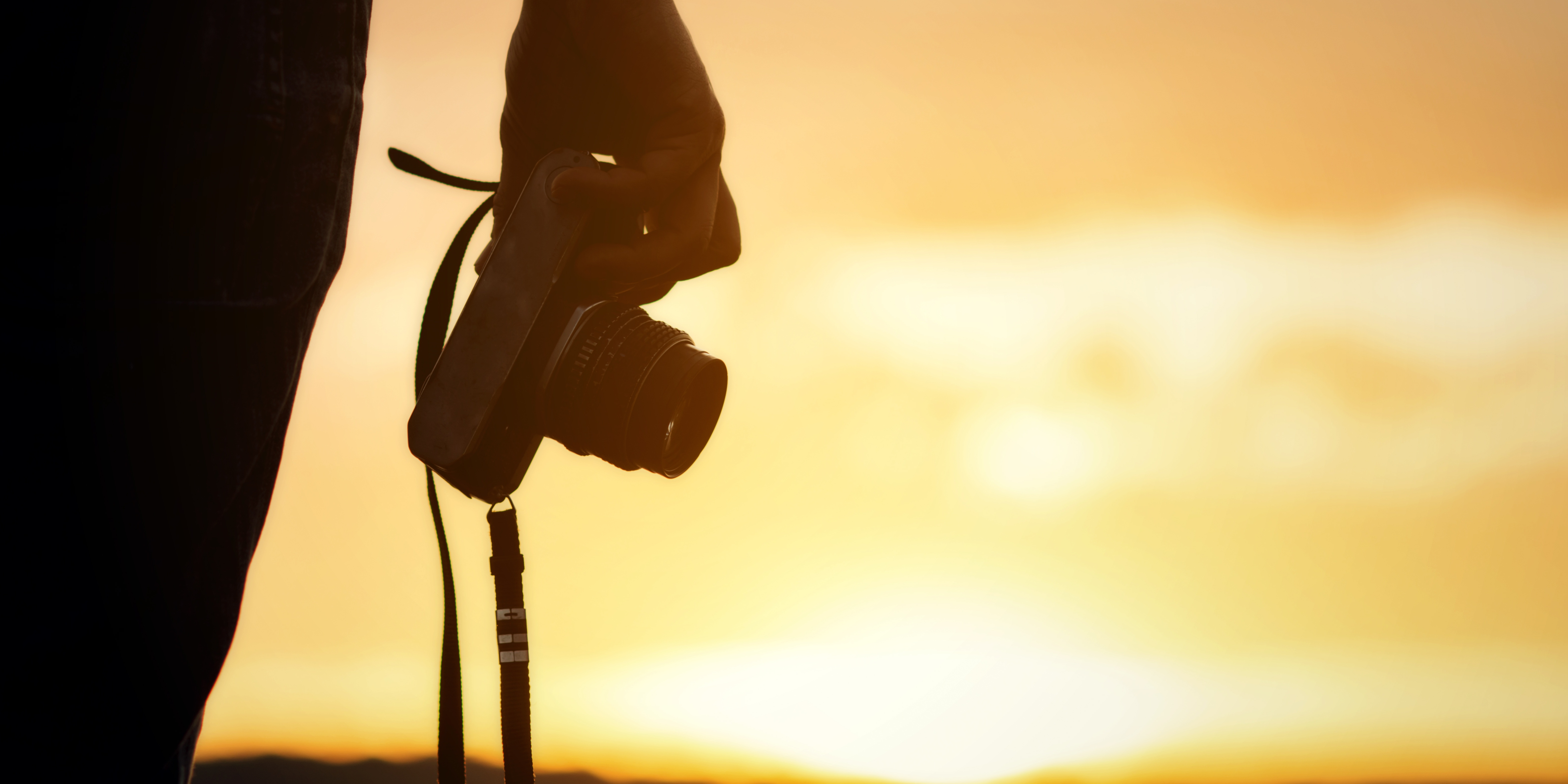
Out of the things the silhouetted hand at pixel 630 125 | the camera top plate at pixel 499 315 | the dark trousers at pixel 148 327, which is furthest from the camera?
the camera top plate at pixel 499 315

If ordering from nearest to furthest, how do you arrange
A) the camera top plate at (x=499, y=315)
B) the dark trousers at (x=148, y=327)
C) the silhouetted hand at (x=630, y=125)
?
the dark trousers at (x=148, y=327), the silhouetted hand at (x=630, y=125), the camera top plate at (x=499, y=315)

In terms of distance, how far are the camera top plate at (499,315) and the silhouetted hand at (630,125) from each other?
0.03 meters

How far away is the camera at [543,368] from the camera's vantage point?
3.26 feet

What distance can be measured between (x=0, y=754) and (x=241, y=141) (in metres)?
0.38

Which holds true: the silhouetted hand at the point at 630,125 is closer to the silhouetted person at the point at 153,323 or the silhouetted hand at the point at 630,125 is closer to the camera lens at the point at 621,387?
the camera lens at the point at 621,387

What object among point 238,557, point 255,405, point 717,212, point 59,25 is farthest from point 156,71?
point 717,212

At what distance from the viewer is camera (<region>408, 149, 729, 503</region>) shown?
3.26 feet

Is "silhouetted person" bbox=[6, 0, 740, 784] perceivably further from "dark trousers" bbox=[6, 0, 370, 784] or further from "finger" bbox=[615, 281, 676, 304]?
"finger" bbox=[615, 281, 676, 304]

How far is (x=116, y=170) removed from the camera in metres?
0.58

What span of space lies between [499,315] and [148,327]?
0.42m

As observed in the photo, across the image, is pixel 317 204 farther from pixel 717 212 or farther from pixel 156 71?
pixel 717 212

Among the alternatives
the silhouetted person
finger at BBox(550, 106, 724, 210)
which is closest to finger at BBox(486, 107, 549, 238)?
finger at BBox(550, 106, 724, 210)

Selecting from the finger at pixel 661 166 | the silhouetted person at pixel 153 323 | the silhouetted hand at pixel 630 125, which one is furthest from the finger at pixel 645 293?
the silhouetted person at pixel 153 323

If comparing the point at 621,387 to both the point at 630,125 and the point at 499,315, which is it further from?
the point at 630,125
